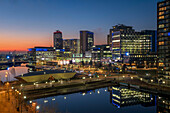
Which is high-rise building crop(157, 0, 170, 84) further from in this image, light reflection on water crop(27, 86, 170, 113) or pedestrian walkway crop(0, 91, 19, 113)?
pedestrian walkway crop(0, 91, 19, 113)

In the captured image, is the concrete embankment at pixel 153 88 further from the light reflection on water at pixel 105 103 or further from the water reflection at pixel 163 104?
the water reflection at pixel 163 104

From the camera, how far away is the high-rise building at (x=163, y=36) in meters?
81.6

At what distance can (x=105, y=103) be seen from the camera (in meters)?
61.9

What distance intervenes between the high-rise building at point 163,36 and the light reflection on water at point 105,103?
2088cm

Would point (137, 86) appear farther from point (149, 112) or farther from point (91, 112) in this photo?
point (91, 112)

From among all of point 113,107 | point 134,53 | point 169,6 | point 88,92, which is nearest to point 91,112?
point 113,107

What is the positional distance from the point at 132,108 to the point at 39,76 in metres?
50.5

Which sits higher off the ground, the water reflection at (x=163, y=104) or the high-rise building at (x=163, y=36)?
the high-rise building at (x=163, y=36)

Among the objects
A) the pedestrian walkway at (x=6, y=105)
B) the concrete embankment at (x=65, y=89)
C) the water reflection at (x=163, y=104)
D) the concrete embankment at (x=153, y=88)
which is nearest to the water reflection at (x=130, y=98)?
the concrete embankment at (x=153, y=88)

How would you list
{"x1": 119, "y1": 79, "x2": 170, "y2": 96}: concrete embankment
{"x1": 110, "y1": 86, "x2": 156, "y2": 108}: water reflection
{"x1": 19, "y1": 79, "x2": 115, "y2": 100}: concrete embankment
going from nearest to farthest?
{"x1": 110, "y1": 86, "x2": 156, "y2": 108}: water reflection → {"x1": 119, "y1": 79, "x2": 170, "y2": 96}: concrete embankment → {"x1": 19, "y1": 79, "x2": 115, "y2": 100}: concrete embankment

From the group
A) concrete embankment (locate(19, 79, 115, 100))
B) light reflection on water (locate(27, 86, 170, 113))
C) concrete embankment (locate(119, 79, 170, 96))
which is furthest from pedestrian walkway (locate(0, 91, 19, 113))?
concrete embankment (locate(119, 79, 170, 96))

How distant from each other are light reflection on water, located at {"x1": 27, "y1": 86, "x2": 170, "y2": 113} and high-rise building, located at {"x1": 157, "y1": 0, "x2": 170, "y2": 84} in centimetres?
2088

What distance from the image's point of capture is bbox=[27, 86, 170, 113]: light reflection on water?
53.7 m

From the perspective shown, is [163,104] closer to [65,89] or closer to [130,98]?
[130,98]
